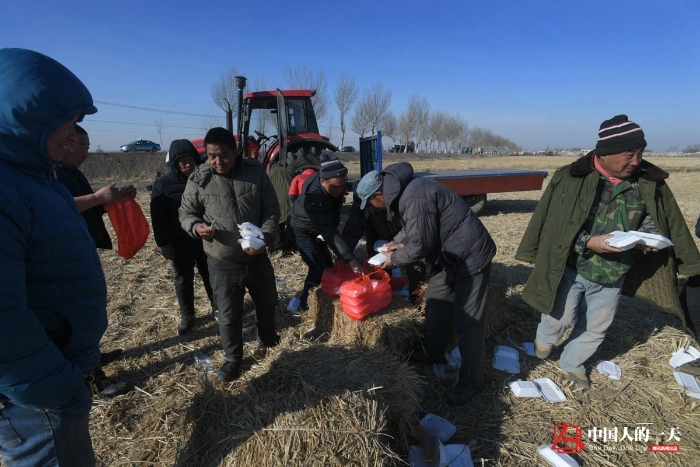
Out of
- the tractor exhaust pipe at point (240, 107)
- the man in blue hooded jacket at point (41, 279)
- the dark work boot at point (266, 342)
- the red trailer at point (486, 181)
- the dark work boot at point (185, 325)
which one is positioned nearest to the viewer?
the man in blue hooded jacket at point (41, 279)

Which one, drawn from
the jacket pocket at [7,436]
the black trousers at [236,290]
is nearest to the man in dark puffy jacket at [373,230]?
the black trousers at [236,290]

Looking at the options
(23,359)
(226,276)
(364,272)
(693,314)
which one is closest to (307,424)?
(23,359)

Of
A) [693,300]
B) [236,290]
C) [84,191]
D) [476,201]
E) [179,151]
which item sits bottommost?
[693,300]

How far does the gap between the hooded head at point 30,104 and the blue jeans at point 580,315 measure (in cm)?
337

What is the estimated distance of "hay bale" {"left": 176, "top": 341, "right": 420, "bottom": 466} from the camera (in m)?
1.76

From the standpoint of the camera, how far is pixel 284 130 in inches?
292

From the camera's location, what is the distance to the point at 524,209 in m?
11.3

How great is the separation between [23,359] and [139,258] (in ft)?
19.2

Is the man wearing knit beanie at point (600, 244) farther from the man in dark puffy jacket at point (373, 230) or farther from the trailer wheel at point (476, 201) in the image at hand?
the trailer wheel at point (476, 201)

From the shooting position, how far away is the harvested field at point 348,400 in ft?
6.07

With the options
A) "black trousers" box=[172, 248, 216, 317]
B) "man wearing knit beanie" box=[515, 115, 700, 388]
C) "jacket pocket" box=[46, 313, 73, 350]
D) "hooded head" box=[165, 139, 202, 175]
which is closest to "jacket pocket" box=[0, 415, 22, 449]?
"jacket pocket" box=[46, 313, 73, 350]

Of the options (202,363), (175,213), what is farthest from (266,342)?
(175,213)

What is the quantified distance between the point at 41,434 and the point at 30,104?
3.58 ft

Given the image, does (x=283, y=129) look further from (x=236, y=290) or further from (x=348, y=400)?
(x=348, y=400)
